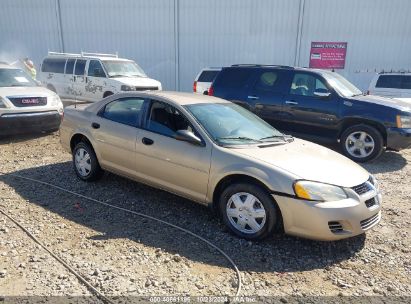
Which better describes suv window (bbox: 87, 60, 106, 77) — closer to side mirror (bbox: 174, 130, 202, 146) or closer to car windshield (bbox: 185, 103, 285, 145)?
car windshield (bbox: 185, 103, 285, 145)

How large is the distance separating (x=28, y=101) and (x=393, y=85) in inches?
402

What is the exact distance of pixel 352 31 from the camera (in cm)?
1639

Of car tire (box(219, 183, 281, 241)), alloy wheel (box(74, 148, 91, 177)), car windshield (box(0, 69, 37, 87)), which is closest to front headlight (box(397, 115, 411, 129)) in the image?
car tire (box(219, 183, 281, 241))

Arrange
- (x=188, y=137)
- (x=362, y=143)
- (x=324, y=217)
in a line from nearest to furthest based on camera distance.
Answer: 1. (x=324, y=217)
2. (x=188, y=137)
3. (x=362, y=143)

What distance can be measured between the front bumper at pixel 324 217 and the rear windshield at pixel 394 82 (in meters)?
8.79

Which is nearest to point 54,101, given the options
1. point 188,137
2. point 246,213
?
point 188,137

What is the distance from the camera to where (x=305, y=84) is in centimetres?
735

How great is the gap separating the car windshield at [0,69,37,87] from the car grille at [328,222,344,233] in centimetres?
780

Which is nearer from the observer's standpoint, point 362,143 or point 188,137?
point 188,137

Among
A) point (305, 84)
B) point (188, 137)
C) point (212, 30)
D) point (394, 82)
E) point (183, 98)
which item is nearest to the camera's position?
point (188, 137)

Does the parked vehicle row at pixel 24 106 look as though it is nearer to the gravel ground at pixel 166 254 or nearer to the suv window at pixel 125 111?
the gravel ground at pixel 166 254

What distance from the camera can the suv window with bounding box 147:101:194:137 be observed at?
4164mm

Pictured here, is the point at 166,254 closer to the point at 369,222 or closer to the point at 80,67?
the point at 369,222

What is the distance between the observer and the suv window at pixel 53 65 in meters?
12.4
